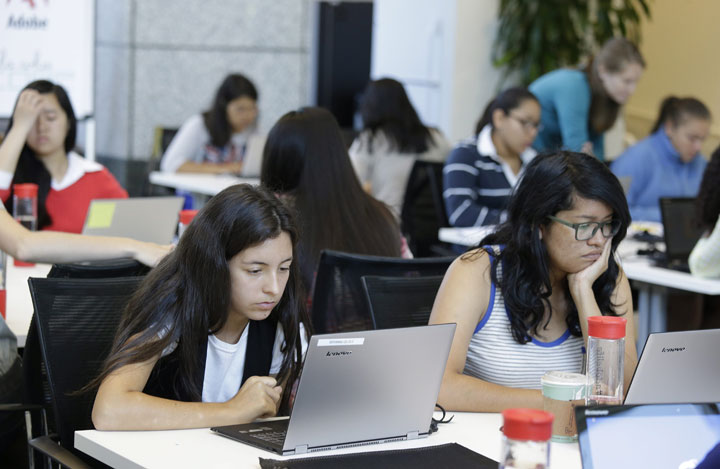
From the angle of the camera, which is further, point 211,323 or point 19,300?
point 19,300

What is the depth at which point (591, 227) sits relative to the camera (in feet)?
7.38

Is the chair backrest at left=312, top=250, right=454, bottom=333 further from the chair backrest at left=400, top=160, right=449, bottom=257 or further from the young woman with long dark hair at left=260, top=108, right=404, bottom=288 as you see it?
the chair backrest at left=400, top=160, right=449, bottom=257

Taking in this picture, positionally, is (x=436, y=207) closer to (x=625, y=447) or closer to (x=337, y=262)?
(x=337, y=262)

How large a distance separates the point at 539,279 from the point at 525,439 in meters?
1.09

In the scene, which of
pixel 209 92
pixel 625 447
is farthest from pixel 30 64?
pixel 625 447

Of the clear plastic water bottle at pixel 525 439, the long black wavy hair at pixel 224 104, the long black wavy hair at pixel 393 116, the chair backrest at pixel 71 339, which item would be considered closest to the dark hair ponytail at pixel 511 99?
the long black wavy hair at pixel 393 116

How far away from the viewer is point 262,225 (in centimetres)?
210

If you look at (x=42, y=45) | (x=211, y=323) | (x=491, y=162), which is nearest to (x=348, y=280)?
(x=211, y=323)

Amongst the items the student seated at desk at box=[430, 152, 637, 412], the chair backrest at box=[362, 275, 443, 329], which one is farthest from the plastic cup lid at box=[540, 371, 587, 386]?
the chair backrest at box=[362, 275, 443, 329]

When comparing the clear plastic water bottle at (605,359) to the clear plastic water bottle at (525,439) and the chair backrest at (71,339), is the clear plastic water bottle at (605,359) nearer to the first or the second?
the clear plastic water bottle at (525,439)

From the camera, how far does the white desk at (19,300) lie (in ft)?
8.77

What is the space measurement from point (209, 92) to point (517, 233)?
5016 mm

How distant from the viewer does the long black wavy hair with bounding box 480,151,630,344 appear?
→ 2244 mm

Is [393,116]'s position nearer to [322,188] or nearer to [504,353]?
[322,188]
